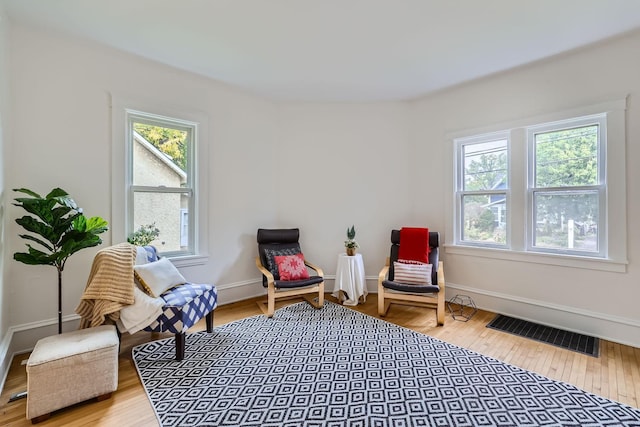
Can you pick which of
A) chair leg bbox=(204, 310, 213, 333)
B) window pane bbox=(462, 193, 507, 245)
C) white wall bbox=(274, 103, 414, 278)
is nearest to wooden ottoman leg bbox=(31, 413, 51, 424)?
chair leg bbox=(204, 310, 213, 333)

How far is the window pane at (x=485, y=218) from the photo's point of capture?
3.54 meters

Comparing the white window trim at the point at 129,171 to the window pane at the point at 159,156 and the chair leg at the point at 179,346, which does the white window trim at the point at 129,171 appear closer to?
the window pane at the point at 159,156

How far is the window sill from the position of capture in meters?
2.75

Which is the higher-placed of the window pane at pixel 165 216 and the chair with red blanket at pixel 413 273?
the window pane at pixel 165 216

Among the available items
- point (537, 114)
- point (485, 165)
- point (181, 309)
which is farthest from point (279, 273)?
point (537, 114)

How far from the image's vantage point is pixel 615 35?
262cm

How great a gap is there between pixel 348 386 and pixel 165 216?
8.74 feet

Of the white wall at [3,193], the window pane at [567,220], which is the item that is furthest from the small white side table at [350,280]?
the white wall at [3,193]

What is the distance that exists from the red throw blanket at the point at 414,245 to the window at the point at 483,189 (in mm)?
570

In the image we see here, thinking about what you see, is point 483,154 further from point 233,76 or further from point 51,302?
point 51,302

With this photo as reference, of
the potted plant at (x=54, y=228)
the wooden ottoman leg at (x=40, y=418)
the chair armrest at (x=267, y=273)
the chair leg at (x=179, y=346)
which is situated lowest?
the wooden ottoman leg at (x=40, y=418)

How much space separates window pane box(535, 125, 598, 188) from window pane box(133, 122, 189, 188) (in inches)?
160

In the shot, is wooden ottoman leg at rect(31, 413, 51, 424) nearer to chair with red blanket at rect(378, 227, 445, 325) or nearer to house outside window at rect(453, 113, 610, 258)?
chair with red blanket at rect(378, 227, 445, 325)

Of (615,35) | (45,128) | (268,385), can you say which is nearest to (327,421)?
(268,385)
